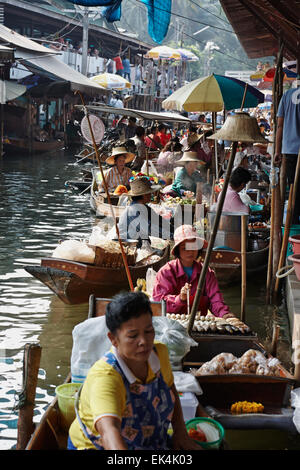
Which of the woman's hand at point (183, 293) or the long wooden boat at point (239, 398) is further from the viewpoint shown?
the woman's hand at point (183, 293)

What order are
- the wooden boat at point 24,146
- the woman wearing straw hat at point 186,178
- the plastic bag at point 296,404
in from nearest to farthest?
the plastic bag at point 296,404 → the woman wearing straw hat at point 186,178 → the wooden boat at point 24,146

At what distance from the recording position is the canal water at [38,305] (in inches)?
205

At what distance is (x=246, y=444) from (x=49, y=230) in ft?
26.2

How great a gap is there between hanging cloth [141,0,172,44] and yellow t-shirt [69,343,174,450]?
655cm

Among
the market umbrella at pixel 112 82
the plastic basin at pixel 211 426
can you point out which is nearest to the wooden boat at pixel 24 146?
the market umbrella at pixel 112 82

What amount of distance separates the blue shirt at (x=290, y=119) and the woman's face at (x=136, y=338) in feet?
15.3

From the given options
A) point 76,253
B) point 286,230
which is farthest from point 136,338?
point 76,253

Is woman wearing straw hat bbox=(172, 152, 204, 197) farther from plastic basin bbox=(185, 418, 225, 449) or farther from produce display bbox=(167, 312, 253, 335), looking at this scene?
plastic basin bbox=(185, 418, 225, 449)

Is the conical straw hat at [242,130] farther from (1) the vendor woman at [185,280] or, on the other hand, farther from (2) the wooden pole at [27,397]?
(2) the wooden pole at [27,397]

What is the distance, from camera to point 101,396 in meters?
2.52

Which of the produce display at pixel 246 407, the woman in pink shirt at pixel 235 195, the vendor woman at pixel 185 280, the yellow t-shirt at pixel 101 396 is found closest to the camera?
the yellow t-shirt at pixel 101 396

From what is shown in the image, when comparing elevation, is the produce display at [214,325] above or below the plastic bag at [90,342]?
below

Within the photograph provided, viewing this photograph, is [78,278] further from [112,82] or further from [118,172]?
[112,82]

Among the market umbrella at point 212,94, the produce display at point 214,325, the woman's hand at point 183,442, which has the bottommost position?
the produce display at point 214,325
